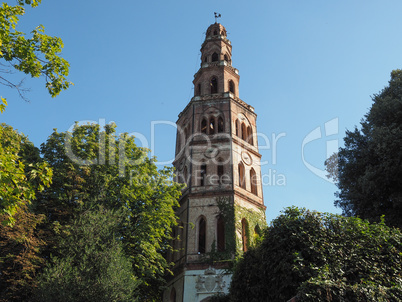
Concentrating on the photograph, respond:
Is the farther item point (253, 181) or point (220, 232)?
point (253, 181)

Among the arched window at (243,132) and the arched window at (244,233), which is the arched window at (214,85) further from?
the arched window at (244,233)

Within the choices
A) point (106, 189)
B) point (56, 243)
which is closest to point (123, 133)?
point (106, 189)

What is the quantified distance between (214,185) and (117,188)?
7.41m

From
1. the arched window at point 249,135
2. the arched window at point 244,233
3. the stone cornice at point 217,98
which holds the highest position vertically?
the stone cornice at point 217,98

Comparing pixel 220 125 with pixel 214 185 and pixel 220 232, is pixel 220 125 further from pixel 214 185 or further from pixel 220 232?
pixel 220 232

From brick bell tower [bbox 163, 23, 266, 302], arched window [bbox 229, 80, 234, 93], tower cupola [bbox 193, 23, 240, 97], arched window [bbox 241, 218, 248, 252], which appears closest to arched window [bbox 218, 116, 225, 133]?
brick bell tower [bbox 163, 23, 266, 302]

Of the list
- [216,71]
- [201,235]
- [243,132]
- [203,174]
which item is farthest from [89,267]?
[216,71]

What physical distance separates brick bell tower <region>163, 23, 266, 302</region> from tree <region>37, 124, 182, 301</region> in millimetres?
2456

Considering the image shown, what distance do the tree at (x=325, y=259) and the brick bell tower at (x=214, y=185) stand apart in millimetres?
7547

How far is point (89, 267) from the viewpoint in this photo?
14.8 metres

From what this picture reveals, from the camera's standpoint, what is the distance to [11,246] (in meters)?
A: 15.7

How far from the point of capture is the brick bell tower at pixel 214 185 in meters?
20.8

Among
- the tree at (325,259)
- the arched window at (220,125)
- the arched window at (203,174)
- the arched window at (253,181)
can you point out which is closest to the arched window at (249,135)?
the arched window at (220,125)

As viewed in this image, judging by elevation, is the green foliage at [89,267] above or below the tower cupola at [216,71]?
below
